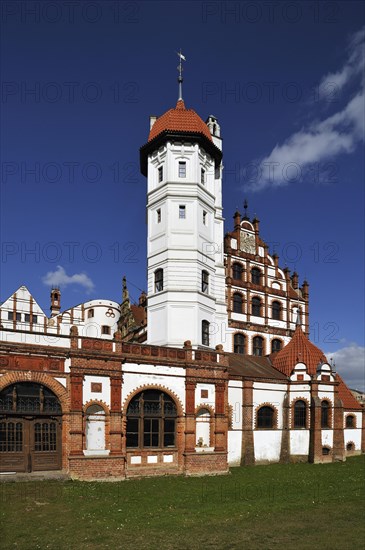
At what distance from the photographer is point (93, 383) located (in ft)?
80.0

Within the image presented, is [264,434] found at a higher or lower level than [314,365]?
lower

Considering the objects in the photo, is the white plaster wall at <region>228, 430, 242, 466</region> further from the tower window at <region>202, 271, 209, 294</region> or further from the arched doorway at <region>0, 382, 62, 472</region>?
→ the arched doorway at <region>0, 382, 62, 472</region>

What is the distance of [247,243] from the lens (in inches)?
1670

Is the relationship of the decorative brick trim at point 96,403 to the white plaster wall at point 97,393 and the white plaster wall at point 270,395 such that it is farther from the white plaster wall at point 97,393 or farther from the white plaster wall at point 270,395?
the white plaster wall at point 270,395

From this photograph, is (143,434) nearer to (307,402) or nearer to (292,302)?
(307,402)

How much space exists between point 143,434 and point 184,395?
312 centimetres

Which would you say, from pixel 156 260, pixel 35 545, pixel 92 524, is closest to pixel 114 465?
pixel 92 524

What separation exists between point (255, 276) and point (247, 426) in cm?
1390

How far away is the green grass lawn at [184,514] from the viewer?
1338 cm

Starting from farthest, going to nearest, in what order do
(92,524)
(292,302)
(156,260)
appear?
(292,302), (156,260), (92,524)

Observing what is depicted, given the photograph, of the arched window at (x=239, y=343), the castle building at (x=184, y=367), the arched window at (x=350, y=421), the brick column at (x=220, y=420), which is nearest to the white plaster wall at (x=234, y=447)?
the castle building at (x=184, y=367)

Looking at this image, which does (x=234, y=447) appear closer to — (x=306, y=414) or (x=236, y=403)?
(x=236, y=403)

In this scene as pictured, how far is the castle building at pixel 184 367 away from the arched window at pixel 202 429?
0.27ft

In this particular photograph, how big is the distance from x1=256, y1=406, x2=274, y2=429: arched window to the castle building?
0.10m
